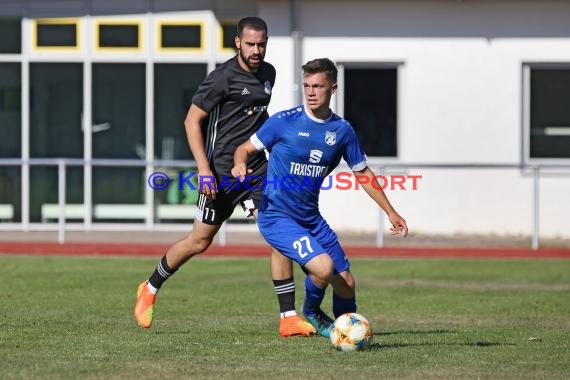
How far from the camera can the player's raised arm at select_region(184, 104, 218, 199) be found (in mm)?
9375

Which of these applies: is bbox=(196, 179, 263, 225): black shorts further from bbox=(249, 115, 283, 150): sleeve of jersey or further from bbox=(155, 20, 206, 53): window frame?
bbox=(155, 20, 206, 53): window frame

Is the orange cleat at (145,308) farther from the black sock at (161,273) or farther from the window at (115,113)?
the window at (115,113)

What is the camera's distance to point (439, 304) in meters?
13.0

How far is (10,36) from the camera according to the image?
22922mm

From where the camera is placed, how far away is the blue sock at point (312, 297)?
9.33m

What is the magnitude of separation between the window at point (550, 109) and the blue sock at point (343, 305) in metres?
13.8

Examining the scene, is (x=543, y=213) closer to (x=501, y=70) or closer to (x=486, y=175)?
(x=486, y=175)

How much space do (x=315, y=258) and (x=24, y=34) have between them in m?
15.1

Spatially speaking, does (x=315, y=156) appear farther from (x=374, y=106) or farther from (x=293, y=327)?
(x=374, y=106)

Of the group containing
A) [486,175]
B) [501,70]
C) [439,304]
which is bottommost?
[439,304]

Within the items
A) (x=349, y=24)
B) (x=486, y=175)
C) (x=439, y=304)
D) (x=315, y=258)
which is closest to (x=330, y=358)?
(x=315, y=258)

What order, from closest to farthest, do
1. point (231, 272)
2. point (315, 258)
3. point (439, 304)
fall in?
point (315, 258) → point (439, 304) → point (231, 272)

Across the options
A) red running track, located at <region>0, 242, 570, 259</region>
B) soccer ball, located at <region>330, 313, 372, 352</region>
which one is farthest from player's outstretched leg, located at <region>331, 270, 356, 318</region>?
red running track, located at <region>0, 242, 570, 259</region>

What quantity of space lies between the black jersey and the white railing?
9.76 meters
